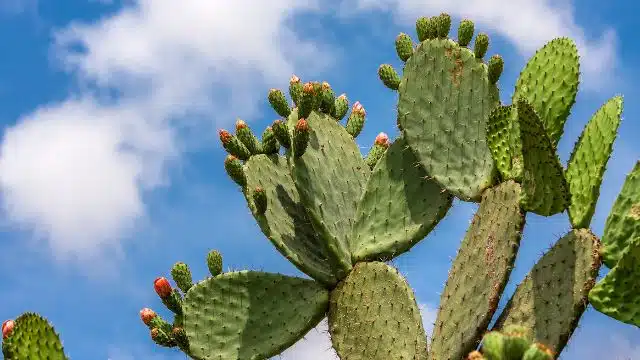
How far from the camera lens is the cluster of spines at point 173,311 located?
196 inches

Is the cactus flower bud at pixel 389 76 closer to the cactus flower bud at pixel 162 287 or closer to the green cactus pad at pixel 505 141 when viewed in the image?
the green cactus pad at pixel 505 141

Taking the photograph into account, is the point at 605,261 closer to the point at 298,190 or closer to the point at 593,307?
the point at 593,307

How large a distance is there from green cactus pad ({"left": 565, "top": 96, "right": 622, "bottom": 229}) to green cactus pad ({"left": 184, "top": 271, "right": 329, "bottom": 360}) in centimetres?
140

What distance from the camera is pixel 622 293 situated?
400cm

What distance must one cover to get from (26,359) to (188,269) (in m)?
1.74

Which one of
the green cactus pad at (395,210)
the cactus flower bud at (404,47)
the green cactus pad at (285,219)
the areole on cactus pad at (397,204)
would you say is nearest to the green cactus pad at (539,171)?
the areole on cactus pad at (397,204)

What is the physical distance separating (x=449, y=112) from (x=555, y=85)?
1.83 ft

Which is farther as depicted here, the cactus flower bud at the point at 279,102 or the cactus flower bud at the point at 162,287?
the cactus flower bud at the point at 279,102

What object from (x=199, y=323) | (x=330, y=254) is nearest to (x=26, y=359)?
(x=199, y=323)

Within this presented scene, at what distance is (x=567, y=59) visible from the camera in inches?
185

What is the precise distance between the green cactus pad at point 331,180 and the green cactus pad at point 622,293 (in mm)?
1429

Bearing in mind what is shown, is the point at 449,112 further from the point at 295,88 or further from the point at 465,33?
the point at 295,88

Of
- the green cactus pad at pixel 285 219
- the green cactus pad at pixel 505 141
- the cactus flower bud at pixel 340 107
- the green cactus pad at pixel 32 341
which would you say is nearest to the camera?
the green cactus pad at pixel 32 341

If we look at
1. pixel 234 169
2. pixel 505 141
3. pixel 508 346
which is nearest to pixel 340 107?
pixel 234 169
